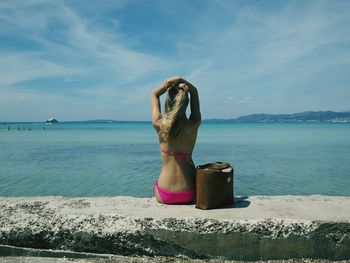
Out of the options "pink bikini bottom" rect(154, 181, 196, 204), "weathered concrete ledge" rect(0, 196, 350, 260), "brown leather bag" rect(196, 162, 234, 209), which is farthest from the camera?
"pink bikini bottom" rect(154, 181, 196, 204)

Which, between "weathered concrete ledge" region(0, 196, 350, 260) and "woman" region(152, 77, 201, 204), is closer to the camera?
"weathered concrete ledge" region(0, 196, 350, 260)

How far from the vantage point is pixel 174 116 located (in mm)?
5523

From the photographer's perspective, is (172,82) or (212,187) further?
(172,82)

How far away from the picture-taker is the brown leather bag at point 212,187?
518 centimetres

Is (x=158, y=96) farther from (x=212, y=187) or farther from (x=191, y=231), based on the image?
(x=191, y=231)

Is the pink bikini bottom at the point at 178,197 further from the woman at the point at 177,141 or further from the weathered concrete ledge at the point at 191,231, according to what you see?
the weathered concrete ledge at the point at 191,231

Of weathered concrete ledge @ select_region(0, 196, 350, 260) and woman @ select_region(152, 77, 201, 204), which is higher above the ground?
woman @ select_region(152, 77, 201, 204)

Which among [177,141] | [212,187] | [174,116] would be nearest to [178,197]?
[212,187]

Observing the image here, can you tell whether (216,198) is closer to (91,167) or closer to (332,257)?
(332,257)

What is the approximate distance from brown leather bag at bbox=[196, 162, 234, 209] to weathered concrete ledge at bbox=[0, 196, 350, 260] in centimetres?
14

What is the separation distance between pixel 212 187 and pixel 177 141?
841mm

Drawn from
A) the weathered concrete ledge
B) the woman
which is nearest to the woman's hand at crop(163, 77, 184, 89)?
the woman

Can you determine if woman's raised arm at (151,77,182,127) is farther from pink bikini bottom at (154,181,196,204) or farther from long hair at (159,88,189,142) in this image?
pink bikini bottom at (154,181,196,204)

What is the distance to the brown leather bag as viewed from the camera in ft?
17.0
